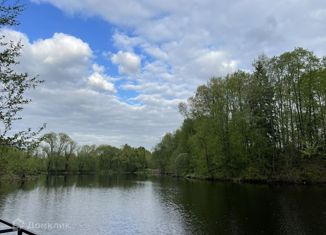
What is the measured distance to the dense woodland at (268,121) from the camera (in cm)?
5284

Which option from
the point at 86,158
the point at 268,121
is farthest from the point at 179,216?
the point at 86,158

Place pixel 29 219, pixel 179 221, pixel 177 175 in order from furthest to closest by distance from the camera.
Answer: pixel 177 175 → pixel 29 219 → pixel 179 221

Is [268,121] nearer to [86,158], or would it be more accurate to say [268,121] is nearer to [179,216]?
[179,216]

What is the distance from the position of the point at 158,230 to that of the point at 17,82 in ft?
49.8

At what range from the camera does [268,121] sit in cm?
5600

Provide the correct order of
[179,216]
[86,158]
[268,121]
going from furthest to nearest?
[86,158] < [268,121] < [179,216]

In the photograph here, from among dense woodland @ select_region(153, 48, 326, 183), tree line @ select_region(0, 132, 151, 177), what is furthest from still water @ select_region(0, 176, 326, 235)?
tree line @ select_region(0, 132, 151, 177)

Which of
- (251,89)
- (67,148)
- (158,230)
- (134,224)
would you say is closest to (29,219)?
(134,224)

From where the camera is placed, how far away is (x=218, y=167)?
210 ft

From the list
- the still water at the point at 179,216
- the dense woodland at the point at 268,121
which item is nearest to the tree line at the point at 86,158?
the dense woodland at the point at 268,121

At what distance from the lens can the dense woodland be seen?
173 feet

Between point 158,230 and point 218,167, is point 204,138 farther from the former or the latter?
point 158,230

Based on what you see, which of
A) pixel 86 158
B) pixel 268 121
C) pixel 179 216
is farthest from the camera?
pixel 86 158

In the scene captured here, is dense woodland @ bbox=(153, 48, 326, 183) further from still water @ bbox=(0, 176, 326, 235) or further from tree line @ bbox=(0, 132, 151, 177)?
tree line @ bbox=(0, 132, 151, 177)
